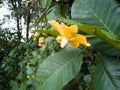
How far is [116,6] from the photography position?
2.91 ft

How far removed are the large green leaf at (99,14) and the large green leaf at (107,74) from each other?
8 centimetres

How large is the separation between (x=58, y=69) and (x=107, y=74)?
13 cm

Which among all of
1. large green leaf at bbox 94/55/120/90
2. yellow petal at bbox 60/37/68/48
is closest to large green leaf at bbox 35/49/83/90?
large green leaf at bbox 94/55/120/90

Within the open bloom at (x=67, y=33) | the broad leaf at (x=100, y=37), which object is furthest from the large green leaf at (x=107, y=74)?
the open bloom at (x=67, y=33)

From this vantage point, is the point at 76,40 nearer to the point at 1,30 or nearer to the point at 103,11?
the point at 103,11

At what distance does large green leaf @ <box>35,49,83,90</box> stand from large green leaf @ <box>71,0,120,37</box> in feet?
0.30

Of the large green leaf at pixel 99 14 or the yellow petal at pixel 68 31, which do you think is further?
the large green leaf at pixel 99 14

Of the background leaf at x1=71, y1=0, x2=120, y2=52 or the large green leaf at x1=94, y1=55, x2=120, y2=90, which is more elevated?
the background leaf at x1=71, y1=0, x2=120, y2=52

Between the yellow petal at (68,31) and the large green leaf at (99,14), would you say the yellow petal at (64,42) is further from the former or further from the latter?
the large green leaf at (99,14)

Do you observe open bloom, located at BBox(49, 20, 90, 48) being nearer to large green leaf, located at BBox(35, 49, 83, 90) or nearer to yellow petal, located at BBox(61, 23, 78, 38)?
yellow petal, located at BBox(61, 23, 78, 38)

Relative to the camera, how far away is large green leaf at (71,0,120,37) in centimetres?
86

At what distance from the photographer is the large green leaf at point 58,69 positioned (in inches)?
32.7

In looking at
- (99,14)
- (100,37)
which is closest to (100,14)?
(99,14)

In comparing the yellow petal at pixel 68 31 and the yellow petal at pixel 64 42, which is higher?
the yellow petal at pixel 68 31
